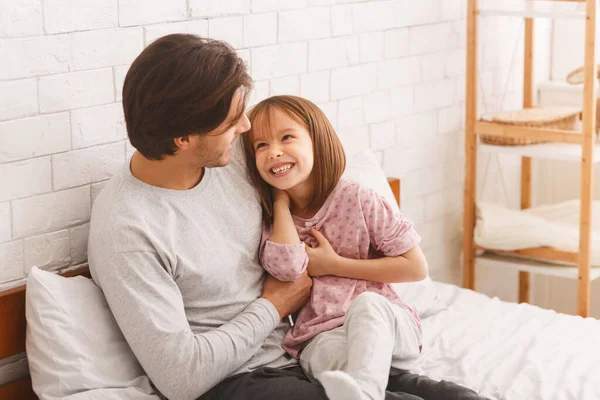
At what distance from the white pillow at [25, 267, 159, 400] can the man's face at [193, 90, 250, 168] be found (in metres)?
0.36

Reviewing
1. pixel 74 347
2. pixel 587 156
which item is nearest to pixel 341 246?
pixel 74 347

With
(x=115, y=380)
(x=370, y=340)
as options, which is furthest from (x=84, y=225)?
(x=370, y=340)

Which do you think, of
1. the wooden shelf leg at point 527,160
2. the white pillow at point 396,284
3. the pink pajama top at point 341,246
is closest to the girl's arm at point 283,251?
the pink pajama top at point 341,246

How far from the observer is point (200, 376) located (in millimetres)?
1699

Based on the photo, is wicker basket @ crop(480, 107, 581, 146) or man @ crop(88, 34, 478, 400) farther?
wicker basket @ crop(480, 107, 581, 146)

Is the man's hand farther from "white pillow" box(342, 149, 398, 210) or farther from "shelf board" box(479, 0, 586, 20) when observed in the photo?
"shelf board" box(479, 0, 586, 20)

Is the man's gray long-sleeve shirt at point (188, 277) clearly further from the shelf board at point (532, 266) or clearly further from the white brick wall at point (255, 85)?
the shelf board at point (532, 266)

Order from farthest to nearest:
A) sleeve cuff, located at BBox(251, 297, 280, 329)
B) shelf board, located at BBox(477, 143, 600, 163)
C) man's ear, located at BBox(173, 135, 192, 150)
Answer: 1. shelf board, located at BBox(477, 143, 600, 163)
2. sleeve cuff, located at BBox(251, 297, 280, 329)
3. man's ear, located at BBox(173, 135, 192, 150)

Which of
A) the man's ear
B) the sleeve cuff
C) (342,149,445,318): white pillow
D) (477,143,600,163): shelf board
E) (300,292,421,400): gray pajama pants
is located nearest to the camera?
(300,292,421,400): gray pajama pants

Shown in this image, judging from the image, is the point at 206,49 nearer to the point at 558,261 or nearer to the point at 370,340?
the point at 370,340

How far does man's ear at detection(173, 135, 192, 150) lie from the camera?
1.73 metres

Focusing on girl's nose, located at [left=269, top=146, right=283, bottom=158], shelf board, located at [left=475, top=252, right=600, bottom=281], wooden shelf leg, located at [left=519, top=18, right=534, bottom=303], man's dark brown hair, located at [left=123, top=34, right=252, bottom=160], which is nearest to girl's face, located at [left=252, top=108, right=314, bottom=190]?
girl's nose, located at [left=269, top=146, right=283, bottom=158]

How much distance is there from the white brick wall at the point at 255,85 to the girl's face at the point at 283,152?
34 centimetres

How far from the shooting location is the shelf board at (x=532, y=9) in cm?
274
